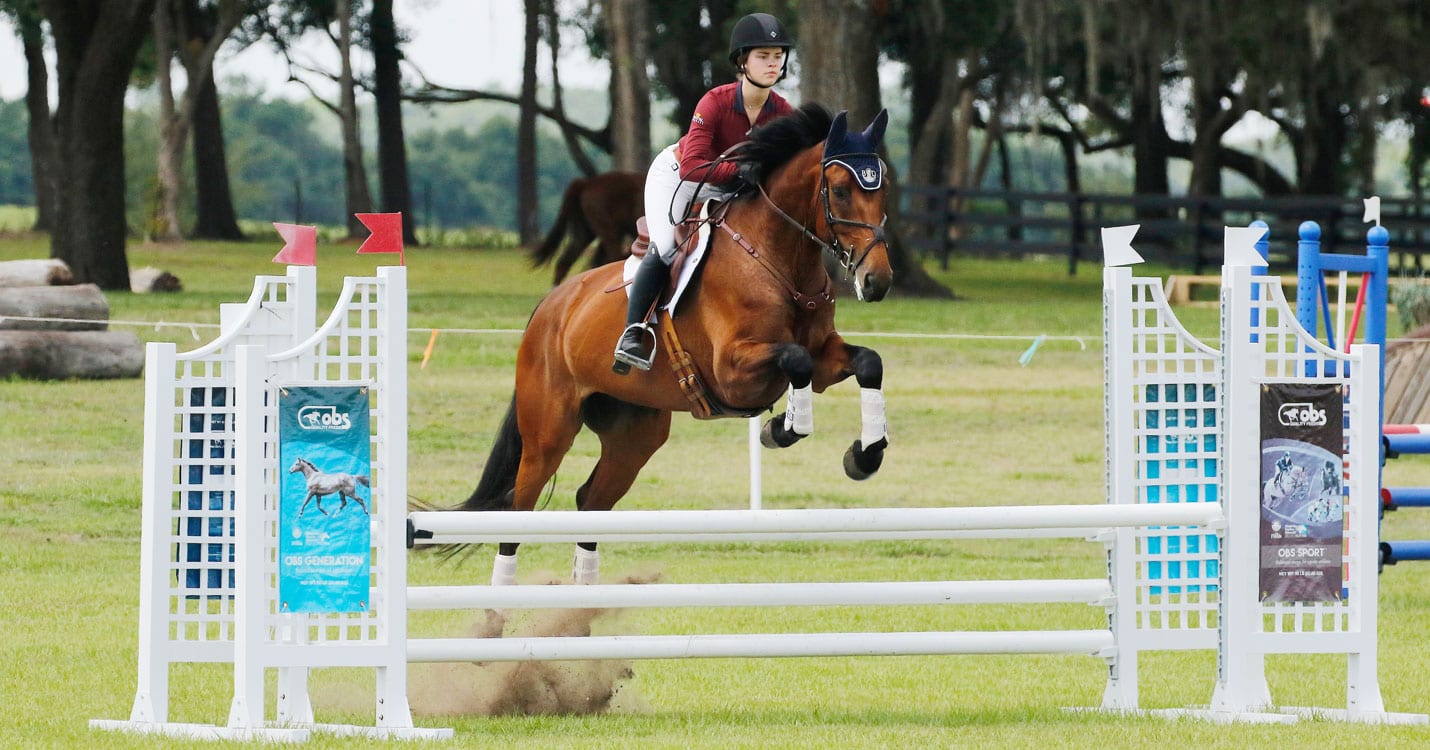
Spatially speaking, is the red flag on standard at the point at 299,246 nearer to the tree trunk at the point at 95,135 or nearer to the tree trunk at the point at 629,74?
the tree trunk at the point at 95,135

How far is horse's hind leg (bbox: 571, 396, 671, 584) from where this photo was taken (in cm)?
635

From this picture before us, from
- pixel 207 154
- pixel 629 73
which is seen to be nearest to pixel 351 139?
pixel 207 154

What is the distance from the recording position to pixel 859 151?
17.4ft

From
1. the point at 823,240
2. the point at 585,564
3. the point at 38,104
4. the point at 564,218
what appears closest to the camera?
the point at 823,240

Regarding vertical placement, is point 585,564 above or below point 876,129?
below

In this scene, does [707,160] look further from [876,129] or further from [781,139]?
[876,129]

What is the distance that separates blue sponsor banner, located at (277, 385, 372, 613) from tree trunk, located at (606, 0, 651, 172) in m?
16.6

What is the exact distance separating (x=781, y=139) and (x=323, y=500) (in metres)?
1.84

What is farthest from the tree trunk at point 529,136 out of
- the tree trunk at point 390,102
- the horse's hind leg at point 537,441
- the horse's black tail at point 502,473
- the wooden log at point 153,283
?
the horse's hind leg at point 537,441

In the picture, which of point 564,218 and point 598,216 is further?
point 598,216

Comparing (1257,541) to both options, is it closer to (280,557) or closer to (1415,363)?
(280,557)

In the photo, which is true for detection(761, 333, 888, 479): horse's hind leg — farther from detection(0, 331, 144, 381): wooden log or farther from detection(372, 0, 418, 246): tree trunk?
detection(372, 0, 418, 246): tree trunk

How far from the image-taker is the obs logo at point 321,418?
4.59 m

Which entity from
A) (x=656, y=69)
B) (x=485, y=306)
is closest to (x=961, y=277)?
(x=656, y=69)
